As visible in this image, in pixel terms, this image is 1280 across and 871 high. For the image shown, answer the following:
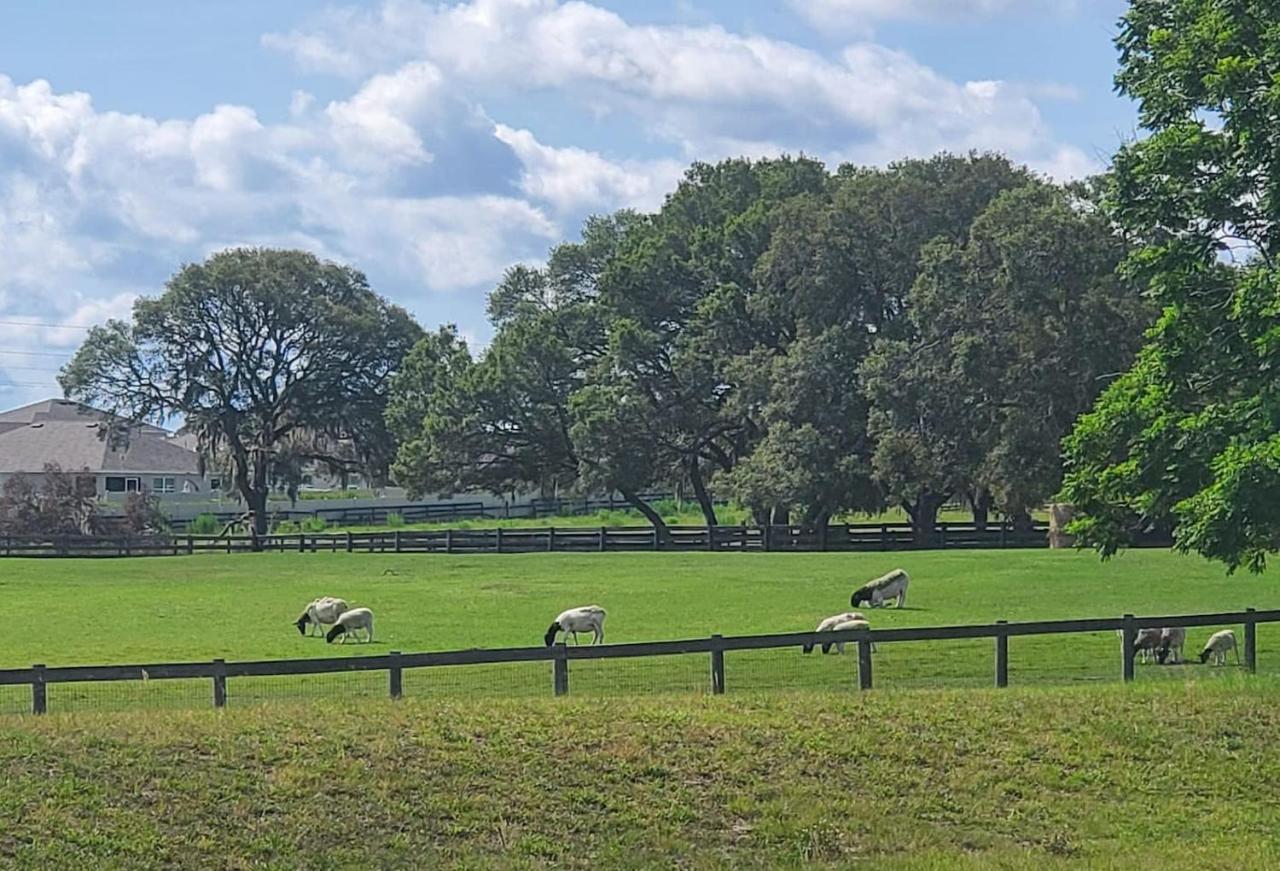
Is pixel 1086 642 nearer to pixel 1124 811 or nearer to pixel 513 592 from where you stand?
pixel 1124 811

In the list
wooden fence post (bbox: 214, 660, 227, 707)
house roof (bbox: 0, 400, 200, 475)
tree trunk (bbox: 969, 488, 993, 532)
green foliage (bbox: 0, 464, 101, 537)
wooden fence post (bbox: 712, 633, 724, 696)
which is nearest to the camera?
wooden fence post (bbox: 214, 660, 227, 707)

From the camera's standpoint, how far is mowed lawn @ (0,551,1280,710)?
2253cm

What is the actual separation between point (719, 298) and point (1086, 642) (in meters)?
40.5

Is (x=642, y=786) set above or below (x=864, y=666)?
below

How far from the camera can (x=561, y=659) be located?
18.5m

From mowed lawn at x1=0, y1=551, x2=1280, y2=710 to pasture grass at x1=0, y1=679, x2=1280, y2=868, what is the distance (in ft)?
14.7

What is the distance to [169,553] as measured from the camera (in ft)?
214

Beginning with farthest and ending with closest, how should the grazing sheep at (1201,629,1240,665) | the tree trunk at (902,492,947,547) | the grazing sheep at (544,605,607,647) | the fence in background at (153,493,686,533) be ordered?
the fence in background at (153,493,686,533) → the tree trunk at (902,492,947,547) → the grazing sheep at (544,605,607,647) → the grazing sheep at (1201,629,1240,665)

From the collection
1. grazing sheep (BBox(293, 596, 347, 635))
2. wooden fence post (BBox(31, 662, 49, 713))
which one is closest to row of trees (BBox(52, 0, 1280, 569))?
grazing sheep (BBox(293, 596, 347, 635))

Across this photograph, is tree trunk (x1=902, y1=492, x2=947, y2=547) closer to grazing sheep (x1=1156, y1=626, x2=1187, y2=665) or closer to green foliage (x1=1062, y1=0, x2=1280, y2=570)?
grazing sheep (x1=1156, y1=626, x2=1187, y2=665)

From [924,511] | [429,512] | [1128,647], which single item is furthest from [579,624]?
[429,512]

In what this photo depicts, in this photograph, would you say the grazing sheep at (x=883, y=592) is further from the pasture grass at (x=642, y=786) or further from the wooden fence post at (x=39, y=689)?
the wooden fence post at (x=39, y=689)

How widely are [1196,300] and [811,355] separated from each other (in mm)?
41743

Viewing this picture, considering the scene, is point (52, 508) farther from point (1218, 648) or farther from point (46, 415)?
point (1218, 648)
